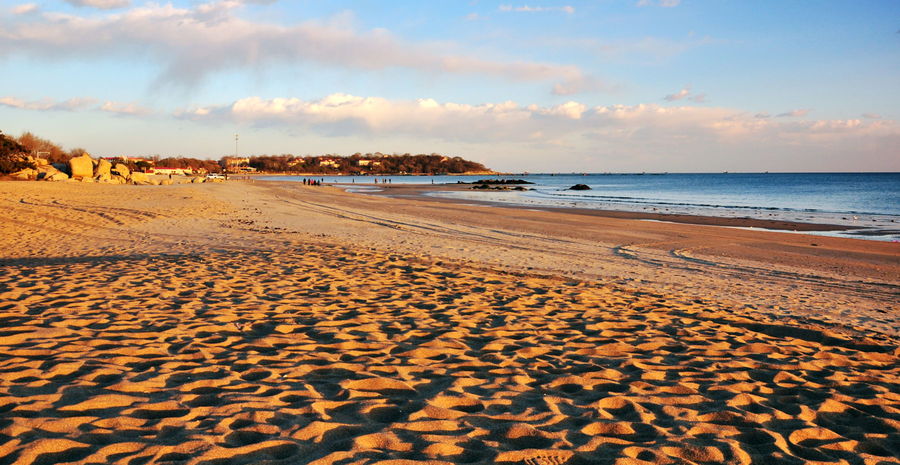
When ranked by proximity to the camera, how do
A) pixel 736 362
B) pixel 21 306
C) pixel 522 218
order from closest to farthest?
pixel 736 362
pixel 21 306
pixel 522 218

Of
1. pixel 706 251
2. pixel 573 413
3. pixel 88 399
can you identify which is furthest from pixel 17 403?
pixel 706 251

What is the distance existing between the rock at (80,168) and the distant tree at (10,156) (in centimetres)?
329

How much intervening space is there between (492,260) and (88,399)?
26.4ft

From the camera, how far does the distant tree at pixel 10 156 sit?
40438mm

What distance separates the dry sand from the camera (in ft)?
10.1

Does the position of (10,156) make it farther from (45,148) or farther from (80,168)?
(45,148)

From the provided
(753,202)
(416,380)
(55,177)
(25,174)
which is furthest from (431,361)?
(25,174)

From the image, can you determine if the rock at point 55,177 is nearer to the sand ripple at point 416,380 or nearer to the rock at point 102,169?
the rock at point 102,169

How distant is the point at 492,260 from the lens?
10828mm

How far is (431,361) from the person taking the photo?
179 inches

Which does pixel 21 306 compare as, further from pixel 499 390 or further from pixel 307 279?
pixel 499 390

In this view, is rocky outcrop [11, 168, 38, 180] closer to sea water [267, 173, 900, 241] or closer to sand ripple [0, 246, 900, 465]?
sea water [267, 173, 900, 241]

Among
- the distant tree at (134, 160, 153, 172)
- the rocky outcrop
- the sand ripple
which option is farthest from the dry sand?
the distant tree at (134, 160, 153, 172)

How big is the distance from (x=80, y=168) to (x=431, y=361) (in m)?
53.2
